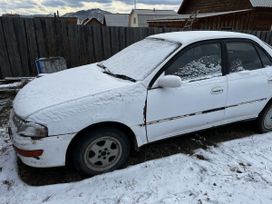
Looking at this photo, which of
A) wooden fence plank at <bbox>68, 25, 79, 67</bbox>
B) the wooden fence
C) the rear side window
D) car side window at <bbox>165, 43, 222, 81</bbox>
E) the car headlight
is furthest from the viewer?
wooden fence plank at <bbox>68, 25, 79, 67</bbox>

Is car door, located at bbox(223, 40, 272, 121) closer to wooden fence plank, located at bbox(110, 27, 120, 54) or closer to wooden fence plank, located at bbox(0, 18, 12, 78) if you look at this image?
wooden fence plank, located at bbox(110, 27, 120, 54)

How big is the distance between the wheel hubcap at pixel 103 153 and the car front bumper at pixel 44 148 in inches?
11.5

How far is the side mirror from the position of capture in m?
3.12

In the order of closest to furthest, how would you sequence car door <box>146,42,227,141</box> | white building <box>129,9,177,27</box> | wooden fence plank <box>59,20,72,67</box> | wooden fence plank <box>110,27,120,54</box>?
1. car door <box>146,42,227,141</box>
2. wooden fence plank <box>59,20,72,67</box>
3. wooden fence plank <box>110,27,120,54</box>
4. white building <box>129,9,177,27</box>

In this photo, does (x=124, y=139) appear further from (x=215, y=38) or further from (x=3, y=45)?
(x=3, y=45)

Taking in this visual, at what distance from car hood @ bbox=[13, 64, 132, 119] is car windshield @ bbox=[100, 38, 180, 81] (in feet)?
0.62

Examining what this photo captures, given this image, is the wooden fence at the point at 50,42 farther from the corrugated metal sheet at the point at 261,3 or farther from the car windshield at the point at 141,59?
the corrugated metal sheet at the point at 261,3

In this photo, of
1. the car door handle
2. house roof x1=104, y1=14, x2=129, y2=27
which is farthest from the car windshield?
house roof x1=104, y1=14, x2=129, y2=27

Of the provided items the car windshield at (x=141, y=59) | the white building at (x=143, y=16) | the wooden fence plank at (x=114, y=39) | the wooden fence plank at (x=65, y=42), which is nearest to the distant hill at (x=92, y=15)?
the white building at (x=143, y=16)

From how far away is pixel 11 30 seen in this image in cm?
698

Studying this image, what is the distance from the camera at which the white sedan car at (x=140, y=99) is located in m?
2.80

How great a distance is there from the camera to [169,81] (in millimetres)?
3117

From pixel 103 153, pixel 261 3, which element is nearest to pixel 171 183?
pixel 103 153

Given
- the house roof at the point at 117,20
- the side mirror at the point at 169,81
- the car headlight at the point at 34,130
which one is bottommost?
the house roof at the point at 117,20
